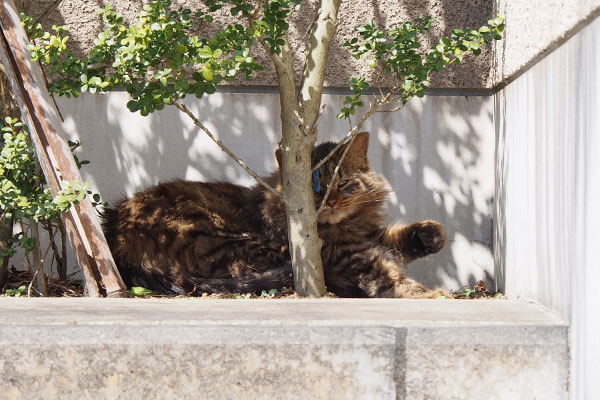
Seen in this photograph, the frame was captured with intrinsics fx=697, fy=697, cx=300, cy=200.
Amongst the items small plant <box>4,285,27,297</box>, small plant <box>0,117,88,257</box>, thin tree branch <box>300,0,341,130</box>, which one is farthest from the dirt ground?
thin tree branch <box>300,0,341,130</box>

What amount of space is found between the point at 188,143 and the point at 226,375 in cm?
226

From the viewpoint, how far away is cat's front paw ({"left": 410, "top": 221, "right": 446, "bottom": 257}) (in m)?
3.85

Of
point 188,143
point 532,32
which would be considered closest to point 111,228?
point 188,143

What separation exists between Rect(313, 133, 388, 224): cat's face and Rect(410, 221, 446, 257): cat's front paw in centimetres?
39

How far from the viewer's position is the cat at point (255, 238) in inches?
147

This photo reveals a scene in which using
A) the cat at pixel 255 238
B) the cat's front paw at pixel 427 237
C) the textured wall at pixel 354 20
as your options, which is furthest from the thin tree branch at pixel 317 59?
the cat's front paw at pixel 427 237

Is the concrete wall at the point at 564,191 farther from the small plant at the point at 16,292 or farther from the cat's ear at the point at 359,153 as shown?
the small plant at the point at 16,292

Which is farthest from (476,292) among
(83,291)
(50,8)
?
(50,8)

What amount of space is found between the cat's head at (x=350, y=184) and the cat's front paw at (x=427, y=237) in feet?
1.28

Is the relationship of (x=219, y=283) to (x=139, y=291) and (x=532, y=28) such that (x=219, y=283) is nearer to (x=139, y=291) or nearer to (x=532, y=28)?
(x=139, y=291)

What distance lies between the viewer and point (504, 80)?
3611 millimetres

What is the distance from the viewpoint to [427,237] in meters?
3.86

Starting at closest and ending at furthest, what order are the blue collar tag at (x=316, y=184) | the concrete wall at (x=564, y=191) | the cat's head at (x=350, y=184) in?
the concrete wall at (x=564, y=191)
the blue collar tag at (x=316, y=184)
the cat's head at (x=350, y=184)

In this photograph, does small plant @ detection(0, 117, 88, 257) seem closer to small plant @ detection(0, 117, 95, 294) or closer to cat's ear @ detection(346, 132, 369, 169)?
small plant @ detection(0, 117, 95, 294)
